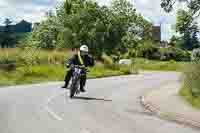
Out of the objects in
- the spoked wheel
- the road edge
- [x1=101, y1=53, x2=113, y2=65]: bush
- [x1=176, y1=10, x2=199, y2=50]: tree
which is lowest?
[x1=101, y1=53, x2=113, y2=65]: bush

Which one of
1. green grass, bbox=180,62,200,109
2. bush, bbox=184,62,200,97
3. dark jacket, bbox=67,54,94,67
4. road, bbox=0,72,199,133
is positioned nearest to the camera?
road, bbox=0,72,199,133

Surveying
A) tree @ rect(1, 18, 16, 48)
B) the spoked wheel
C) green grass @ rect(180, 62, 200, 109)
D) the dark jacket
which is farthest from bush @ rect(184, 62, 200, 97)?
tree @ rect(1, 18, 16, 48)

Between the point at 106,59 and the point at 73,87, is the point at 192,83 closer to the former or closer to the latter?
the point at 73,87

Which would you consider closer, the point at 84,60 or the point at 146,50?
the point at 84,60

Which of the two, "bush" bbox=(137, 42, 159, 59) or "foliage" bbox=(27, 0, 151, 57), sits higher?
"foliage" bbox=(27, 0, 151, 57)

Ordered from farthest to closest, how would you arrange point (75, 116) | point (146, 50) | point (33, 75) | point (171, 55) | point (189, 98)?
point (171, 55), point (146, 50), point (33, 75), point (189, 98), point (75, 116)

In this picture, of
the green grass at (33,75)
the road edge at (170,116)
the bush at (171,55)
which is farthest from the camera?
the bush at (171,55)

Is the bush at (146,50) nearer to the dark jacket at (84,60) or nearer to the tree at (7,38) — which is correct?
the tree at (7,38)

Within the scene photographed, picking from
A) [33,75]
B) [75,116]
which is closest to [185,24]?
[75,116]

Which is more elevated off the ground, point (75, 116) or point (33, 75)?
point (75, 116)

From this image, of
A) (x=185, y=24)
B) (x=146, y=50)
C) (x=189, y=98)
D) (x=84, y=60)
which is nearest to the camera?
(x=189, y=98)

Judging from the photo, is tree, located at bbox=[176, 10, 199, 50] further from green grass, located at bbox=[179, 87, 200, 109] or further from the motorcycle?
the motorcycle

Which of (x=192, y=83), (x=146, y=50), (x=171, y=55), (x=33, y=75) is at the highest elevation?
(x=192, y=83)

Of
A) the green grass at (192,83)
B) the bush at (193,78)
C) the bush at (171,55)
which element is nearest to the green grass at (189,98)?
the green grass at (192,83)
